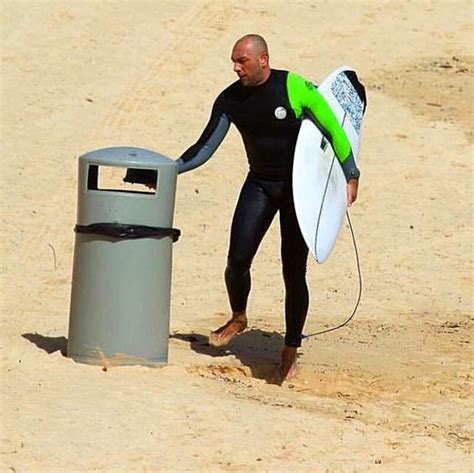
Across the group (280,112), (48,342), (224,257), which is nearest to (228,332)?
(48,342)

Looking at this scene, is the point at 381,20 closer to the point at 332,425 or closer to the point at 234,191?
the point at 234,191

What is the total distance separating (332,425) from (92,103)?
8.88 metres

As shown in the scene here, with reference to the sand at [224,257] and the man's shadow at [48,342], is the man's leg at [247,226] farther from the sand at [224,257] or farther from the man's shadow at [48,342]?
Result: the man's shadow at [48,342]

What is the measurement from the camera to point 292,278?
27.3ft

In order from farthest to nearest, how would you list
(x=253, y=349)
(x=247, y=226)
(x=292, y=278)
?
(x=253, y=349) → (x=292, y=278) → (x=247, y=226)

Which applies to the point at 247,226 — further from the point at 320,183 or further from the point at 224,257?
the point at 224,257

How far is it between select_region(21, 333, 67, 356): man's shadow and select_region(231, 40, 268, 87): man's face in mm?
1791

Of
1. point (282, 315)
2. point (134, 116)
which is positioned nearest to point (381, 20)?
point (134, 116)

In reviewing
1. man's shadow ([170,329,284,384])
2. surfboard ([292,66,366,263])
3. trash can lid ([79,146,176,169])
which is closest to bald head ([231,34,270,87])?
surfboard ([292,66,366,263])

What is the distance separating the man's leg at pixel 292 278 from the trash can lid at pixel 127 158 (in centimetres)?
81

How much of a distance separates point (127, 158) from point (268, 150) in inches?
34.4

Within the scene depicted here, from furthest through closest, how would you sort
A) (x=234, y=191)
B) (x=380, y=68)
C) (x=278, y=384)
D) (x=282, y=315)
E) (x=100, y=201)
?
(x=380, y=68)
(x=234, y=191)
(x=282, y=315)
(x=278, y=384)
(x=100, y=201)

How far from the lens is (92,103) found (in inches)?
607

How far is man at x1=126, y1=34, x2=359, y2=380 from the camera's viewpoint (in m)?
7.91
